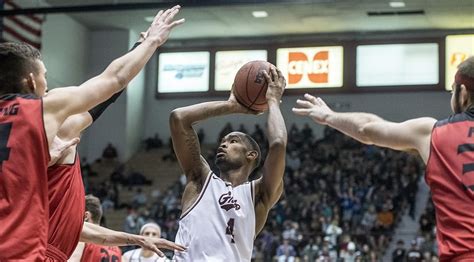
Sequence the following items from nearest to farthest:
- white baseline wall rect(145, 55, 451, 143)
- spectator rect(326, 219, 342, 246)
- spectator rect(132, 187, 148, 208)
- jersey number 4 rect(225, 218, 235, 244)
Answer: jersey number 4 rect(225, 218, 235, 244), spectator rect(326, 219, 342, 246), spectator rect(132, 187, 148, 208), white baseline wall rect(145, 55, 451, 143)

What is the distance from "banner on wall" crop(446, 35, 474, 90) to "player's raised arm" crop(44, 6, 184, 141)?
20498 mm

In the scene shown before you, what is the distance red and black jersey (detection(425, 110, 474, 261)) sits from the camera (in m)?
3.62

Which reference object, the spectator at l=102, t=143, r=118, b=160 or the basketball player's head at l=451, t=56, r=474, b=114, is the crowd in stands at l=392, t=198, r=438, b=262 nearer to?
the spectator at l=102, t=143, r=118, b=160

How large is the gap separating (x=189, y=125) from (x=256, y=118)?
21827mm

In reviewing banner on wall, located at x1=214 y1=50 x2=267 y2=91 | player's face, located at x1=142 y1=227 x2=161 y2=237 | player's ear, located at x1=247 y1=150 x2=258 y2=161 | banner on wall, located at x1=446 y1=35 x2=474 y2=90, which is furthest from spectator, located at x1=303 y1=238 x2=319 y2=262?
player's ear, located at x1=247 y1=150 x2=258 y2=161

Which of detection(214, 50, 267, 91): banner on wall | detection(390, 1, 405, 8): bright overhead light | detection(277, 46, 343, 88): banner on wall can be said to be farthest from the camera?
detection(214, 50, 267, 91): banner on wall

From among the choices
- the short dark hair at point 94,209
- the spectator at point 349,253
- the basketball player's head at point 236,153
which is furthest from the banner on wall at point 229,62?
the basketball player's head at point 236,153

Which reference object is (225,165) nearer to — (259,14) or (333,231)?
(333,231)

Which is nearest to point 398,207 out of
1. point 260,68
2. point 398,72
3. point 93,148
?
point 398,72

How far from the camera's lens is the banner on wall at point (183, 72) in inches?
1037

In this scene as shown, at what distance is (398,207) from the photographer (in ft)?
71.7

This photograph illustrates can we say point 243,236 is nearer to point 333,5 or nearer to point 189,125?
point 189,125

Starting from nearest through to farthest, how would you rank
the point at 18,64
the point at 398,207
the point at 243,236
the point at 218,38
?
the point at 18,64 < the point at 243,236 < the point at 398,207 < the point at 218,38

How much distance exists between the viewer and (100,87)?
379 cm
